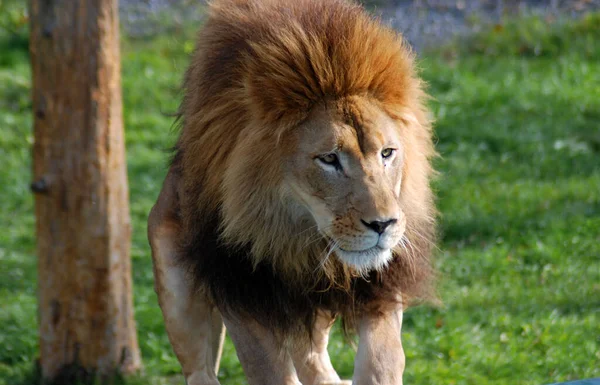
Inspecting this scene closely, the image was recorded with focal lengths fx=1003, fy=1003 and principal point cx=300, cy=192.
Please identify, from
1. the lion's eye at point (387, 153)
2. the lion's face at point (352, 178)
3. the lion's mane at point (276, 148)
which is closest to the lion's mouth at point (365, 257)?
the lion's face at point (352, 178)

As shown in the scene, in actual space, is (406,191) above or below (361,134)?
below

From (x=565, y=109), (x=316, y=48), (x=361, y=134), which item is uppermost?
(x=316, y=48)

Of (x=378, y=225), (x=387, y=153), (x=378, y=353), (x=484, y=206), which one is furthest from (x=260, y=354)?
(x=484, y=206)

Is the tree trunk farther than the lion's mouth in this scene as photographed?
Yes

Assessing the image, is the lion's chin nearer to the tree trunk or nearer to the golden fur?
the golden fur

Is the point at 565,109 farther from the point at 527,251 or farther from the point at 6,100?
the point at 6,100

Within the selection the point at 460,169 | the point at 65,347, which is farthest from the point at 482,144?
the point at 65,347

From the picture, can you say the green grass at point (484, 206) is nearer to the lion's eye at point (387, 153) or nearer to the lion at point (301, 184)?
the lion at point (301, 184)

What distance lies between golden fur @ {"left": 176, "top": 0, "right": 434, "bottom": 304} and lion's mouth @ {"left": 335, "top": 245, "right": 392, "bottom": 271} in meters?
0.22

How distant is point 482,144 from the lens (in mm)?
8016

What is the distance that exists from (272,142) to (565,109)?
5625 millimetres

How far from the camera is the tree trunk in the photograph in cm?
495

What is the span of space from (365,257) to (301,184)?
12.6 inches

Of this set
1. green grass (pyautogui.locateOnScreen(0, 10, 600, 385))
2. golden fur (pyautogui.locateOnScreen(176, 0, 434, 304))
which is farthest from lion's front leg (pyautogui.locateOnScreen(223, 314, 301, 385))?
green grass (pyautogui.locateOnScreen(0, 10, 600, 385))
